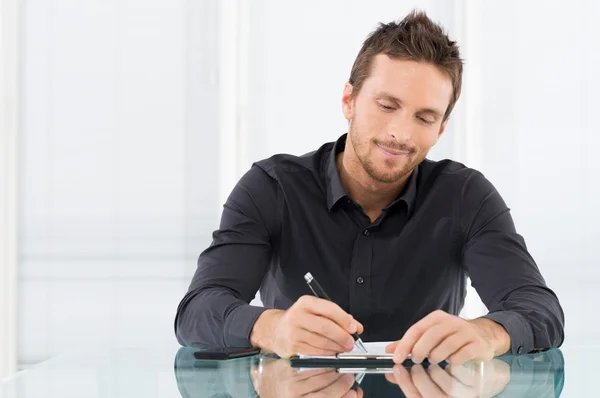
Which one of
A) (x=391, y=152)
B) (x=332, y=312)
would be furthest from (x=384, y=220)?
(x=332, y=312)

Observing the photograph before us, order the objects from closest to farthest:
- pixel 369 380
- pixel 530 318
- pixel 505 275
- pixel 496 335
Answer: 1. pixel 369 380
2. pixel 496 335
3. pixel 530 318
4. pixel 505 275

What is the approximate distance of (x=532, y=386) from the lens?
1128 millimetres

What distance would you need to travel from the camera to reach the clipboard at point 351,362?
126 centimetres

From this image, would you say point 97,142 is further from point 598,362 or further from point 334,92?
point 598,362

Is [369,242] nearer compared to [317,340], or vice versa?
[317,340]

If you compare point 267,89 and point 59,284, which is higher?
point 267,89

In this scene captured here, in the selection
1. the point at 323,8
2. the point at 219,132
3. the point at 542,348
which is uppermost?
the point at 323,8

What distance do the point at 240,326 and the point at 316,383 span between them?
404mm

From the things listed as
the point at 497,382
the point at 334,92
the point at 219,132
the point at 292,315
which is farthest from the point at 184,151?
the point at 497,382

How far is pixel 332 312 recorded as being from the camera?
132cm

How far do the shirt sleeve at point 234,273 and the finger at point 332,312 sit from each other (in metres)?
0.19

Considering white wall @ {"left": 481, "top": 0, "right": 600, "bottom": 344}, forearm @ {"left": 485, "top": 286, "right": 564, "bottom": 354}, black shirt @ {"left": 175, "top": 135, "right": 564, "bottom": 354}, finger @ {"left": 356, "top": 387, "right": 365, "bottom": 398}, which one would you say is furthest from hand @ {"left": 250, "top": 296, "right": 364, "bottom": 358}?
white wall @ {"left": 481, "top": 0, "right": 600, "bottom": 344}

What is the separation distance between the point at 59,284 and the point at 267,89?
157 cm

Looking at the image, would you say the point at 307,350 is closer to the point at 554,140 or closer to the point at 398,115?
the point at 398,115
